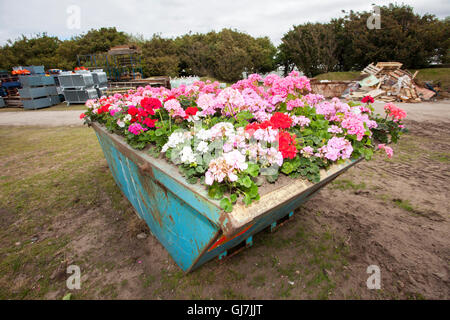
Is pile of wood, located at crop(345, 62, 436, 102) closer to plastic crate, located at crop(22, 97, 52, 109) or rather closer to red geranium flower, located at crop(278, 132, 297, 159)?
red geranium flower, located at crop(278, 132, 297, 159)

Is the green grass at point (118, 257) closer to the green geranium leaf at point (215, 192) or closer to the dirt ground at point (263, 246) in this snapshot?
the dirt ground at point (263, 246)

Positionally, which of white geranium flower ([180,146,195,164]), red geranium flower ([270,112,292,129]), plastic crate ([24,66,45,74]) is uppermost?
plastic crate ([24,66,45,74])

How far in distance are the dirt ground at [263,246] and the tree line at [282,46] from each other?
17.2 metres

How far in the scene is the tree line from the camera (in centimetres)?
1603

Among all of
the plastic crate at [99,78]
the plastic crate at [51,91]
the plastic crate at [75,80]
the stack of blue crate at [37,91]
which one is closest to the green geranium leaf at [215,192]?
the plastic crate at [75,80]

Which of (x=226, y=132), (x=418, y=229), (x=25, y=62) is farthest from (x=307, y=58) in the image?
(x=25, y=62)

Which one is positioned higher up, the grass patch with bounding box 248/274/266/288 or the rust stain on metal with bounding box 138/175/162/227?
the rust stain on metal with bounding box 138/175/162/227

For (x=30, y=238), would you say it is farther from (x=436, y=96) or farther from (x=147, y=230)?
(x=436, y=96)

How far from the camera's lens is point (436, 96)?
36.5 feet

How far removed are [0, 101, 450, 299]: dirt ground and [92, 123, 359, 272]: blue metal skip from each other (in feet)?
1.20

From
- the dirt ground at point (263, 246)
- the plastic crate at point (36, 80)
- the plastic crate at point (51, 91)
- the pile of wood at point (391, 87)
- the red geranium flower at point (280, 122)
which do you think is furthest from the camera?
Result: the plastic crate at point (51, 91)

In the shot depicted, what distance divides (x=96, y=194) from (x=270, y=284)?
331 centimetres

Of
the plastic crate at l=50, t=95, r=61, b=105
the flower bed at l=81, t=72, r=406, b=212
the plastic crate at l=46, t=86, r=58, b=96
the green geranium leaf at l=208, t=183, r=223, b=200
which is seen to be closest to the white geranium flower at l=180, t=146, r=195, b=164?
the flower bed at l=81, t=72, r=406, b=212

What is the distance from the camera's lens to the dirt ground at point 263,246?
213 cm
